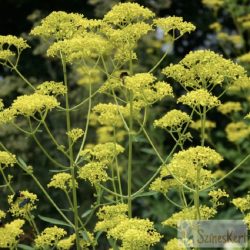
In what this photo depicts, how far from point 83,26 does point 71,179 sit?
945 mm

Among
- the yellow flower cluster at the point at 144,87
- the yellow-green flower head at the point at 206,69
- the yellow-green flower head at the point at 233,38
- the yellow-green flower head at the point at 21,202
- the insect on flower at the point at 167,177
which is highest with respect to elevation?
the yellow-green flower head at the point at 233,38

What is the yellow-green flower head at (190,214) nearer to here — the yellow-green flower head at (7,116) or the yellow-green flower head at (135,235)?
the yellow-green flower head at (135,235)

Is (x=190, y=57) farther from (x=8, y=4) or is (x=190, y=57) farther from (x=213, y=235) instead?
(x=8, y=4)

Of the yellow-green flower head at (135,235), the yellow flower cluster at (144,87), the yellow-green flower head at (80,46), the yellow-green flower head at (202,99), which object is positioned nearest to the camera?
the yellow-green flower head at (135,235)

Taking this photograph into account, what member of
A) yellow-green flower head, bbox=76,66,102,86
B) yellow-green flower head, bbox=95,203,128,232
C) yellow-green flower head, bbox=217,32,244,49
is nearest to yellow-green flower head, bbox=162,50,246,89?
yellow-green flower head, bbox=95,203,128,232

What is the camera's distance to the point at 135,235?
321 cm

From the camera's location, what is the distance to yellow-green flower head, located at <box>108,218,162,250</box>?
321 centimetres

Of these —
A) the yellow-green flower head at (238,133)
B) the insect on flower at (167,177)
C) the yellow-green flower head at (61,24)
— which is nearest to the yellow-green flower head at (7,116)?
the yellow-green flower head at (61,24)

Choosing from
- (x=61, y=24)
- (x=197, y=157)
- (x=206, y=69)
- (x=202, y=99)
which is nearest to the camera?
(x=197, y=157)

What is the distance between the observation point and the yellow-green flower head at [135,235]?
3.21 metres

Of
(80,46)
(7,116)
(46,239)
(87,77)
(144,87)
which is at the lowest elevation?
(46,239)

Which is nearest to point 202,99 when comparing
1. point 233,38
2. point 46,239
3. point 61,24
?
point 61,24

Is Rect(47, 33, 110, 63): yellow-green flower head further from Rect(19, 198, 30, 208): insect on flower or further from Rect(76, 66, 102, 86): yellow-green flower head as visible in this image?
Rect(76, 66, 102, 86): yellow-green flower head

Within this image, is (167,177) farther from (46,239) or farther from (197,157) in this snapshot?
(46,239)
